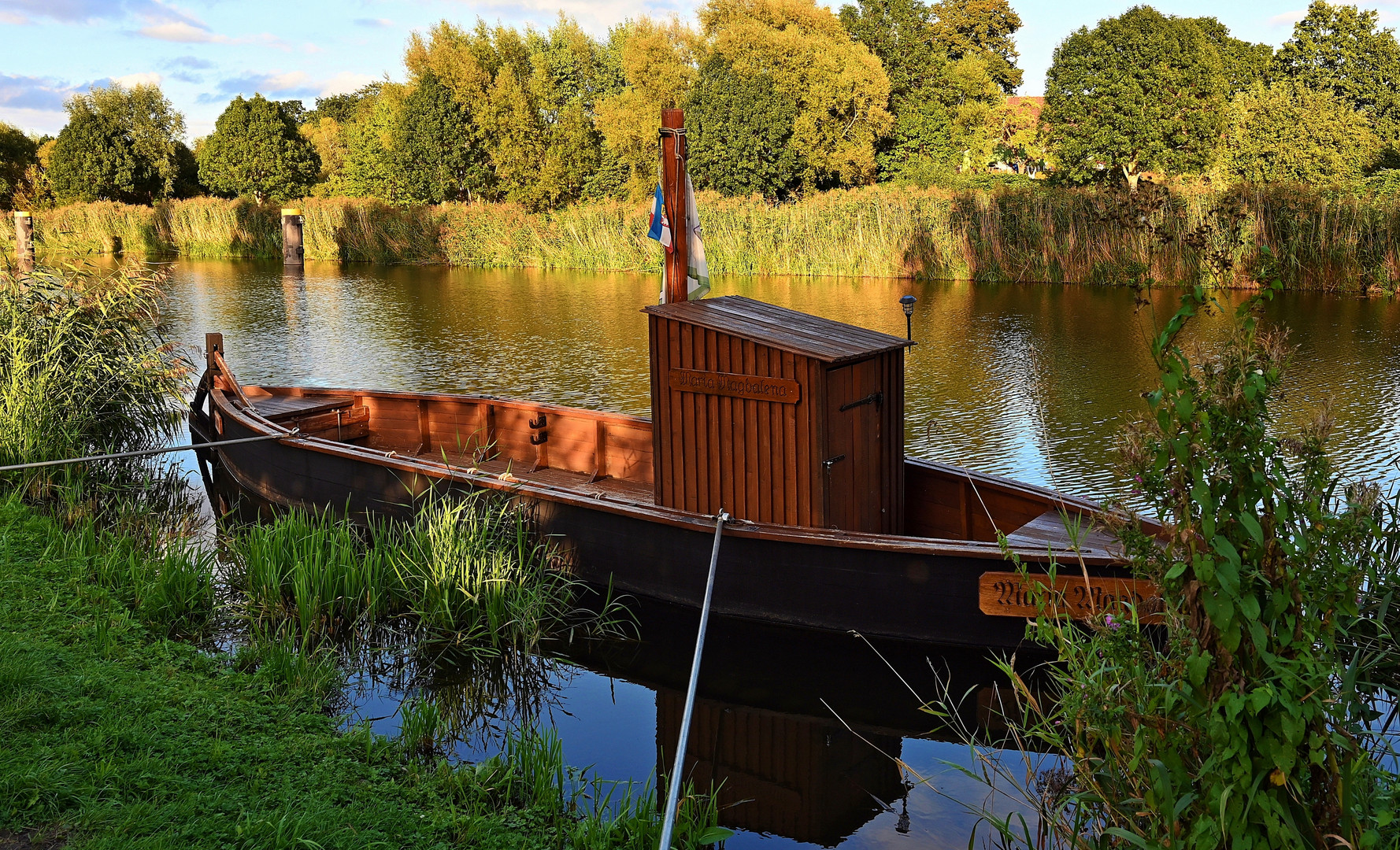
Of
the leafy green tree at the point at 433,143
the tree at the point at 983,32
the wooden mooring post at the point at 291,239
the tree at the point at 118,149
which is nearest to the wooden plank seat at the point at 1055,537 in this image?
the wooden mooring post at the point at 291,239

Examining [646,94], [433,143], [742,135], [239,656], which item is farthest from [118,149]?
[239,656]

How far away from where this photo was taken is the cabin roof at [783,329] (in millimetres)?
6172

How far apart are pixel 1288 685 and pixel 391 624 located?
17.6 ft

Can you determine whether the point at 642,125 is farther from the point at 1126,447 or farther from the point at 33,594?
the point at 1126,447

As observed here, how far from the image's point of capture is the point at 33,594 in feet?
20.4

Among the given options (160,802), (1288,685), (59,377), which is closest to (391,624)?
(160,802)

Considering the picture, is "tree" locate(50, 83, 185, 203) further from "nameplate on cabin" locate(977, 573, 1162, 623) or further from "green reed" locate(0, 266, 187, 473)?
"nameplate on cabin" locate(977, 573, 1162, 623)

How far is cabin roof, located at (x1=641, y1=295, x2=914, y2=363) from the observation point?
6.17 m

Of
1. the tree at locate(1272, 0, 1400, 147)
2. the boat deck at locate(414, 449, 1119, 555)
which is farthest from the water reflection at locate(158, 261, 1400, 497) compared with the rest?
the tree at locate(1272, 0, 1400, 147)

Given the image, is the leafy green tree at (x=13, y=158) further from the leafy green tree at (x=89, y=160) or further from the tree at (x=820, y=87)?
the tree at (x=820, y=87)

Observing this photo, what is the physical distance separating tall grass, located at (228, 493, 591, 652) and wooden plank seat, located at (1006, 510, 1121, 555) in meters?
2.68

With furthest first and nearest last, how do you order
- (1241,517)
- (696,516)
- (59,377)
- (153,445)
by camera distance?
1. (153,445)
2. (59,377)
3. (696,516)
4. (1241,517)

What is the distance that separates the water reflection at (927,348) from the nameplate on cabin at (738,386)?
335cm

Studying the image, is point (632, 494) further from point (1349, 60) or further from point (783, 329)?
point (1349, 60)
